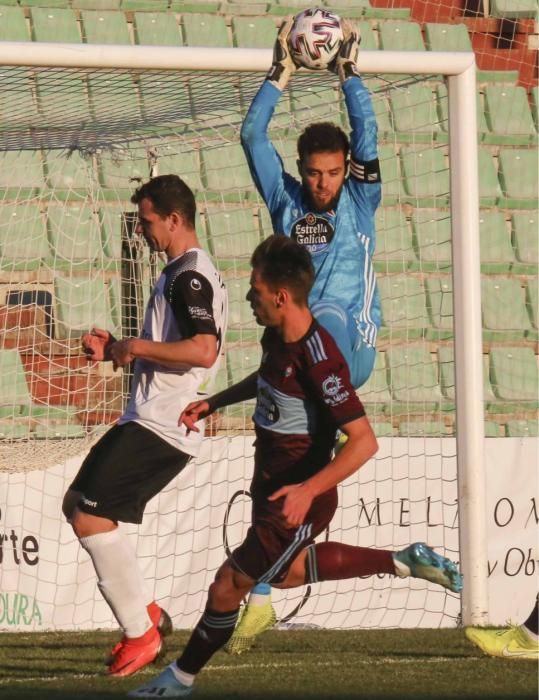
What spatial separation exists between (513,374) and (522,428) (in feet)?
1.97

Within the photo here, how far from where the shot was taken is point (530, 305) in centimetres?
1067

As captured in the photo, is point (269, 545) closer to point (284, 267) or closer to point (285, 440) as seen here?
point (285, 440)

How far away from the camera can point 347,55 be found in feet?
19.0

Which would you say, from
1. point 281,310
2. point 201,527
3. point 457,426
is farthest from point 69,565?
point 281,310

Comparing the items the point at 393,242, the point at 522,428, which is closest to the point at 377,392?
the point at 522,428

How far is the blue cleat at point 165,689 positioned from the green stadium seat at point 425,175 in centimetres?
641

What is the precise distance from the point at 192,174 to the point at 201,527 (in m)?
3.21

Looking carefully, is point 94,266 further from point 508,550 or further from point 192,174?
point 508,550

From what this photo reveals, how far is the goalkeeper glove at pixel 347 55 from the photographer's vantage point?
575 centimetres

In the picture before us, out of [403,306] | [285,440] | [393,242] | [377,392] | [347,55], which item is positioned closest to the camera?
[285,440]

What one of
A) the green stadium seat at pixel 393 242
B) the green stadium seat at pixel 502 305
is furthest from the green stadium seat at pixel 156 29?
the green stadium seat at pixel 502 305

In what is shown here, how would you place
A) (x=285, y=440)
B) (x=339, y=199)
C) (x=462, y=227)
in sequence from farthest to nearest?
1. (x=462, y=227)
2. (x=339, y=199)
3. (x=285, y=440)

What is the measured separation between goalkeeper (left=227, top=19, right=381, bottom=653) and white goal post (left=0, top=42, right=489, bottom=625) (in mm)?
840

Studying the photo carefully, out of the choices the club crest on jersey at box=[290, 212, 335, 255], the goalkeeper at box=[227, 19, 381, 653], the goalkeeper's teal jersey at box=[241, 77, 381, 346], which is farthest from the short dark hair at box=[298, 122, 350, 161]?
the club crest on jersey at box=[290, 212, 335, 255]
